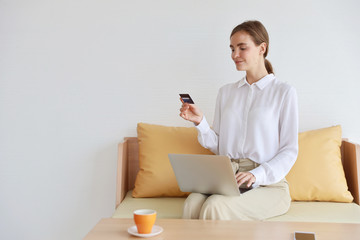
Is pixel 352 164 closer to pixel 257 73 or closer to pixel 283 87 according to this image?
pixel 283 87

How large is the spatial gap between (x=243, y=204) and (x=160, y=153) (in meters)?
0.68

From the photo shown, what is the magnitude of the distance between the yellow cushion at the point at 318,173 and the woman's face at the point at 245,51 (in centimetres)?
54

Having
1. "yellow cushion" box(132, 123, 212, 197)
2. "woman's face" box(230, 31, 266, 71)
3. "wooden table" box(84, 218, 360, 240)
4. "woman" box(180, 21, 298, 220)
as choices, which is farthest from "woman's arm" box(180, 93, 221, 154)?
"wooden table" box(84, 218, 360, 240)

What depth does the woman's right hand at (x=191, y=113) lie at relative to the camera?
193 cm

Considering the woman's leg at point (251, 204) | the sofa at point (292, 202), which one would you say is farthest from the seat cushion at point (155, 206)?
the woman's leg at point (251, 204)

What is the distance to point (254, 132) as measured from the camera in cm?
192

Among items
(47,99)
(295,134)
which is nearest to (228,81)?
(295,134)

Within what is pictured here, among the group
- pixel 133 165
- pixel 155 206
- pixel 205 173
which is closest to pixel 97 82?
pixel 133 165

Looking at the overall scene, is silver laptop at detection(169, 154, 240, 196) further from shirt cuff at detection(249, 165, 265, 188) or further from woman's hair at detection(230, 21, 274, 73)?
woman's hair at detection(230, 21, 274, 73)

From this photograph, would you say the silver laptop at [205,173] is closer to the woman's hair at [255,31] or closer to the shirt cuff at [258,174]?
the shirt cuff at [258,174]

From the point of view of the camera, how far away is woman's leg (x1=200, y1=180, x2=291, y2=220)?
1.62m

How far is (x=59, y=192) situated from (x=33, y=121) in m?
0.48

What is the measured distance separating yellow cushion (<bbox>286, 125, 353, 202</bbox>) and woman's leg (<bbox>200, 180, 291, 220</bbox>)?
240mm

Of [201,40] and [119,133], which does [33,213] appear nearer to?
[119,133]
